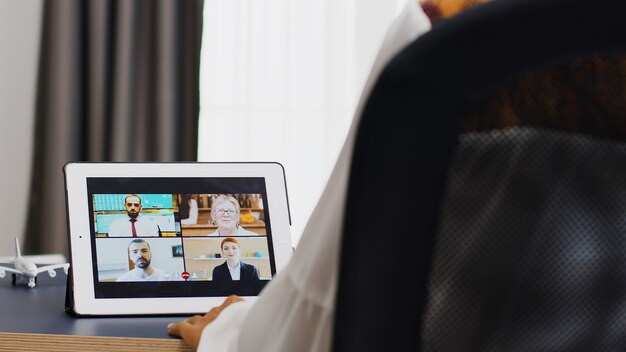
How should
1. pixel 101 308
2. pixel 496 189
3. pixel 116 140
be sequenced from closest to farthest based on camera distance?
pixel 496 189 < pixel 101 308 < pixel 116 140

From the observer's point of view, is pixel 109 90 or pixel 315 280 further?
pixel 109 90

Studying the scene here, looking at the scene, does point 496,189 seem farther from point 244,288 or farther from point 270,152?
point 270,152

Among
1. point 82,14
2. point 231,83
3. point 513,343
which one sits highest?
point 82,14

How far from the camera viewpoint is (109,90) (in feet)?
9.49

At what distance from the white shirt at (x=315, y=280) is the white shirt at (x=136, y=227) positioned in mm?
564

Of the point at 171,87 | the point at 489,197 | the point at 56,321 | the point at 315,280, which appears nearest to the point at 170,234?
the point at 56,321

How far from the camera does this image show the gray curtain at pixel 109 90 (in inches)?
112

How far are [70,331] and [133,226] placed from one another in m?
0.22

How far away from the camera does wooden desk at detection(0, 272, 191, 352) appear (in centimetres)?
95

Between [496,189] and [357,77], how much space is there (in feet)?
8.27

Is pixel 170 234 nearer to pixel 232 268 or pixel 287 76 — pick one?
pixel 232 268

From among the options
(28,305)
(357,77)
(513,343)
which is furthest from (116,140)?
(513,343)

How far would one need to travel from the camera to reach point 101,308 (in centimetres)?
111

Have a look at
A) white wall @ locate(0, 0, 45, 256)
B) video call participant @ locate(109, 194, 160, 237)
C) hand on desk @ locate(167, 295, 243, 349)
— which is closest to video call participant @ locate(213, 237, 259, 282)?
video call participant @ locate(109, 194, 160, 237)
